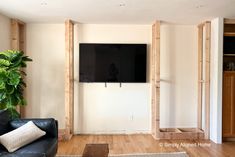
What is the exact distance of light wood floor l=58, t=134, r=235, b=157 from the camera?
4.27 m

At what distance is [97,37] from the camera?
17.9 ft

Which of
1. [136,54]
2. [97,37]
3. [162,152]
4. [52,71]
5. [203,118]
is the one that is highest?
[97,37]

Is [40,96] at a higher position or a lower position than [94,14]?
lower

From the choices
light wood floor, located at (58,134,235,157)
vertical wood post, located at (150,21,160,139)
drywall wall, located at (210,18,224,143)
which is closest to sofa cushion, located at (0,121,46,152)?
light wood floor, located at (58,134,235,157)

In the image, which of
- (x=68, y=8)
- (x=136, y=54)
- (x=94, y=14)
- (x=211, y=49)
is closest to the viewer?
(x=68, y=8)

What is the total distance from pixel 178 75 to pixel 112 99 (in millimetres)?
1535

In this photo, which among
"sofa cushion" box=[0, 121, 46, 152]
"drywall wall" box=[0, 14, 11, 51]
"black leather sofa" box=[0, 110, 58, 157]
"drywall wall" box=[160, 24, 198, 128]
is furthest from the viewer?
"drywall wall" box=[160, 24, 198, 128]

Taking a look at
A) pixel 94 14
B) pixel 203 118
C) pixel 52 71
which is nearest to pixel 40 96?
pixel 52 71

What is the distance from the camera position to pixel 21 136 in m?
3.17

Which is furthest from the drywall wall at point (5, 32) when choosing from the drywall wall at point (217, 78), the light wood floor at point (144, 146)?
the drywall wall at point (217, 78)

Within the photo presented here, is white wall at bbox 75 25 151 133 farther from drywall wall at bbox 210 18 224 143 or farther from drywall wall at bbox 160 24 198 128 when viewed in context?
drywall wall at bbox 210 18 224 143

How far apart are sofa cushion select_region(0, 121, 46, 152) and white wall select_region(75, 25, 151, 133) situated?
2041 millimetres

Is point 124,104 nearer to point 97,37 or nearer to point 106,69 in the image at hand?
point 106,69

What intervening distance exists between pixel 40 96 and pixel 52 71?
0.59 meters
